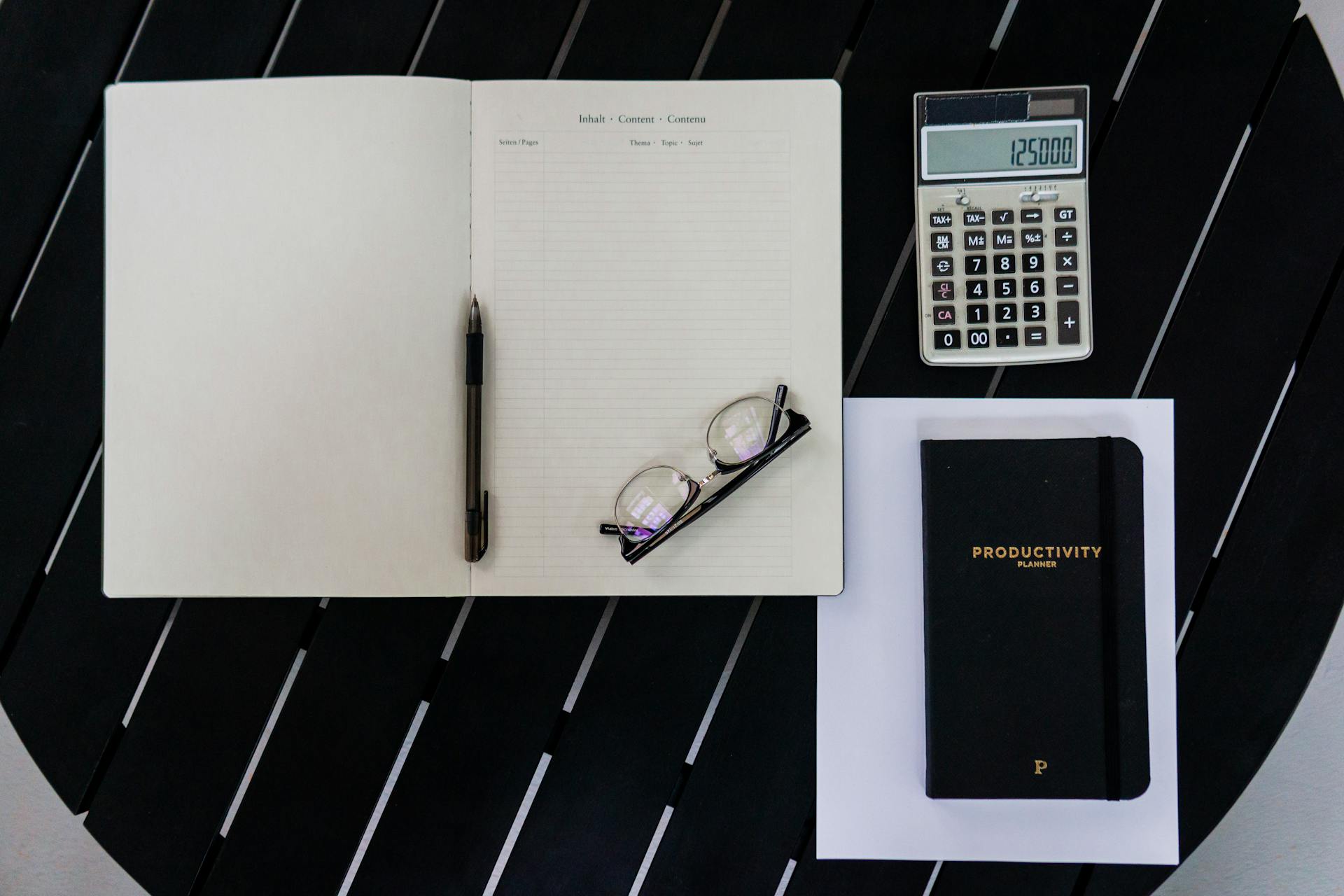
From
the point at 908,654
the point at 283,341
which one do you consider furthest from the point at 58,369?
the point at 908,654

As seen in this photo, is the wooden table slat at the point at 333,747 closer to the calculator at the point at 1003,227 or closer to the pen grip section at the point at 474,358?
the pen grip section at the point at 474,358

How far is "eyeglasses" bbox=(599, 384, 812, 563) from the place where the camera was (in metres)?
0.48

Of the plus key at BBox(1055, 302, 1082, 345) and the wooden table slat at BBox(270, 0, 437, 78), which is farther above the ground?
the wooden table slat at BBox(270, 0, 437, 78)

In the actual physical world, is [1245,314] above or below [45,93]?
below

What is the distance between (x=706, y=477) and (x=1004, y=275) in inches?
10.3

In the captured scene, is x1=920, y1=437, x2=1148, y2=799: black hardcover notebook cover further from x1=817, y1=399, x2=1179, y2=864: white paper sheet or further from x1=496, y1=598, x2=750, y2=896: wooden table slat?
x1=496, y1=598, x2=750, y2=896: wooden table slat

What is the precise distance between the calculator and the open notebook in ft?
0.25

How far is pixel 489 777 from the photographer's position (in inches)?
20.3

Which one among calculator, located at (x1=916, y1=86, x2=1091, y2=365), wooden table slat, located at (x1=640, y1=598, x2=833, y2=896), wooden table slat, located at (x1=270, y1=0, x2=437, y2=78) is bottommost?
wooden table slat, located at (x1=640, y1=598, x2=833, y2=896)

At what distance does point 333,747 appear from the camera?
52 centimetres

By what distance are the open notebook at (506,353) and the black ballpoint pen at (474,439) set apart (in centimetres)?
1

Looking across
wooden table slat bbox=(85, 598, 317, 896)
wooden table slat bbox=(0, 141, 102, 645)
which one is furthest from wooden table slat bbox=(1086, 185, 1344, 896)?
wooden table slat bbox=(0, 141, 102, 645)

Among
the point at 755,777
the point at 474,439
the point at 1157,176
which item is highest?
the point at 1157,176

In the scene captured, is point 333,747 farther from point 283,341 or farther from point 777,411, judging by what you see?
point 777,411
